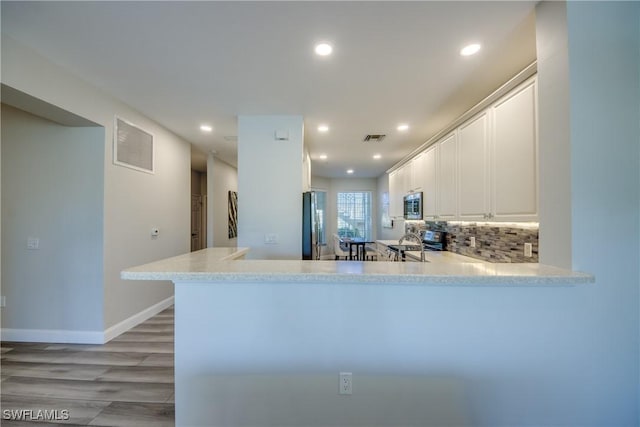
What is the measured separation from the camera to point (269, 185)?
10.4 feet

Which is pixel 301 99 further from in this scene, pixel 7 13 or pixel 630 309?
pixel 630 309

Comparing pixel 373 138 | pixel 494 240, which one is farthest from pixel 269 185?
pixel 494 240

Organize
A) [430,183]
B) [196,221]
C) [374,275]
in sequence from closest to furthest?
1. [374,275]
2. [430,183]
3. [196,221]

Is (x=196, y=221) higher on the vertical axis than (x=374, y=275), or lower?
higher

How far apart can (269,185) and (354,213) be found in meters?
5.87

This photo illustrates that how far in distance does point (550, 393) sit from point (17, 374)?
12.9 feet

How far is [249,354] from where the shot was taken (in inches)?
56.0

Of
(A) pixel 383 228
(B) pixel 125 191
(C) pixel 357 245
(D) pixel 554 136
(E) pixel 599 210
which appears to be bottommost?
(C) pixel 357 245

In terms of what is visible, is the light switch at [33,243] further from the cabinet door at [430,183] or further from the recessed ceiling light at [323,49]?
the cabinet door at [430,183]

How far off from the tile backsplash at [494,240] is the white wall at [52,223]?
4.16 meters

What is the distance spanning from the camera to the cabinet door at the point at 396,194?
5211 mm

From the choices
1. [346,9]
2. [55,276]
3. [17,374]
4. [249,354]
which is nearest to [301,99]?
[346,9]

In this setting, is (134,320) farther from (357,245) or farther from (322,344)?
(357,245)

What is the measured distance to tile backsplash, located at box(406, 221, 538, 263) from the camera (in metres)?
2.27
